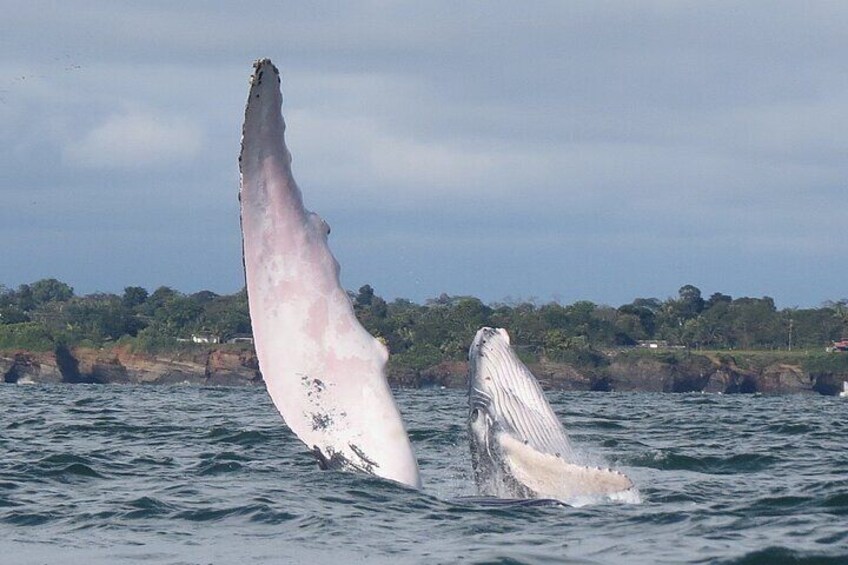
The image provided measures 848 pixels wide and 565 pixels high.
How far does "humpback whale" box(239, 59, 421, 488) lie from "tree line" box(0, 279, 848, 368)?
105m

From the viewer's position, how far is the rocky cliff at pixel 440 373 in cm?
11562

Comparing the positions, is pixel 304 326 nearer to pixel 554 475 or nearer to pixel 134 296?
pixel 554 475

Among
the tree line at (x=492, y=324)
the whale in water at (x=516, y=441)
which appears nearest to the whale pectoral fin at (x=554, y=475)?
the whale in water at (x=516, y=441)

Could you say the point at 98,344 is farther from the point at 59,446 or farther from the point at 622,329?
the point at 59,446

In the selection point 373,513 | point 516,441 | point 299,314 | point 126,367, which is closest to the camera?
point 299,314

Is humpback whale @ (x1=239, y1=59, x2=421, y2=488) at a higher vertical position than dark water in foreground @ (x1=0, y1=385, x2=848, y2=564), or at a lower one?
higher

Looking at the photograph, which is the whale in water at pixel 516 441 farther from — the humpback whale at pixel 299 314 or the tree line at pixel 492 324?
the tree line at pixel 492 324

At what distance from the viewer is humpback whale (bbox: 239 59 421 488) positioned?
7.97 meters

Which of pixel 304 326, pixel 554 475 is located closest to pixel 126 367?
pixel 554 475

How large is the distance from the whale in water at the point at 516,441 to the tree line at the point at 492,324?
10428cm

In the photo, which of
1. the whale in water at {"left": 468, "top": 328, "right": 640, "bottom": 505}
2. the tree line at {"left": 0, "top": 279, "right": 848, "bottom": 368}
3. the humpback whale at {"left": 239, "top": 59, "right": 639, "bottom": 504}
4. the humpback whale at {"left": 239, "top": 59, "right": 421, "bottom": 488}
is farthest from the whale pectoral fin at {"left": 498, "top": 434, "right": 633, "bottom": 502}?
the tree line at {"left": 0, "top": 279, "right": 848, "bottom": 368}

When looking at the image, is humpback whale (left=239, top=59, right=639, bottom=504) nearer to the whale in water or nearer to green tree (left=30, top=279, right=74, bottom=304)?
the whale in water

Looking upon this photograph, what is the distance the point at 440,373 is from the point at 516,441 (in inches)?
4243

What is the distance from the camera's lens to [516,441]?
9.05 m
